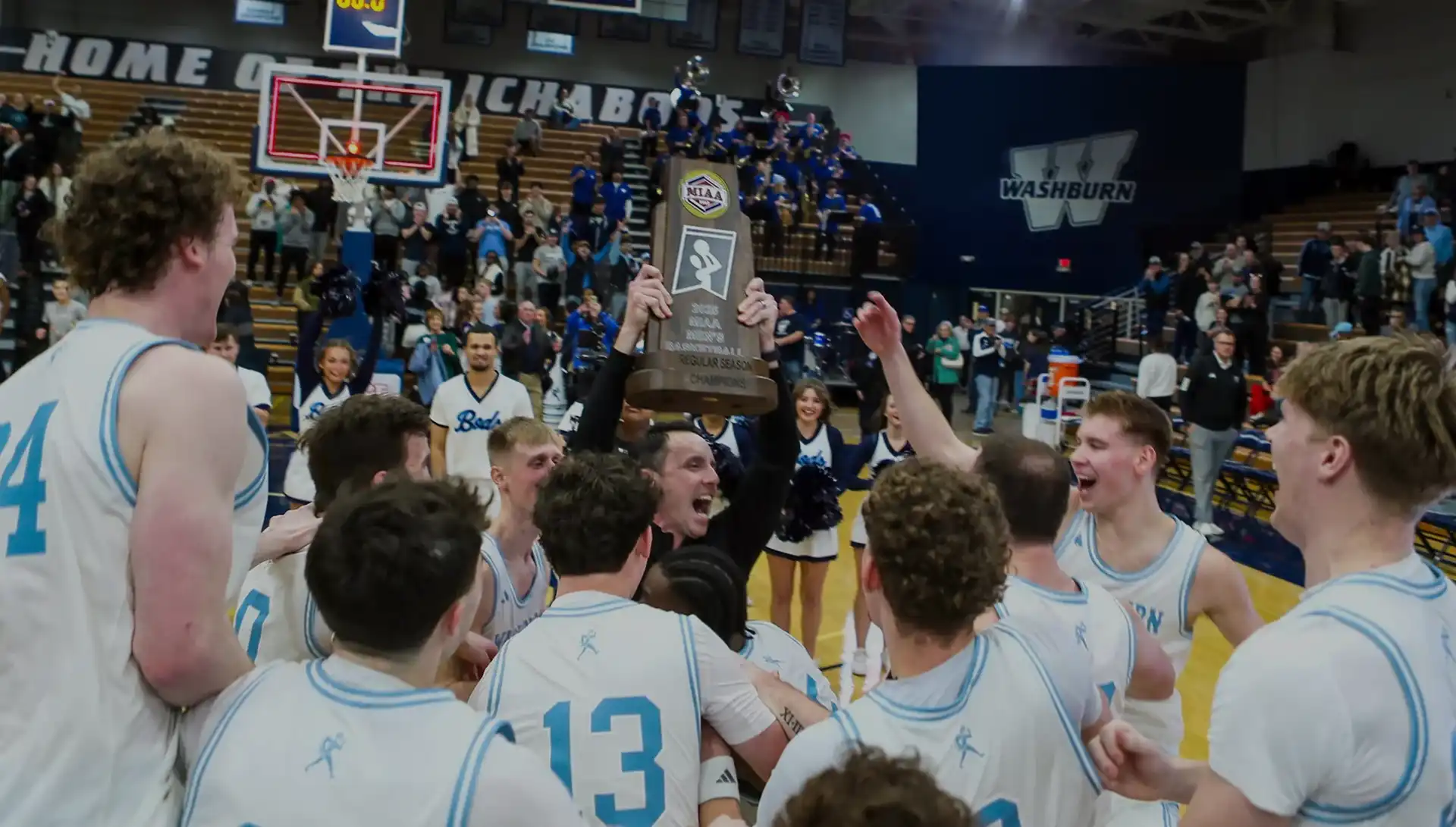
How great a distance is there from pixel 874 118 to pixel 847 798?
2889 centimetres

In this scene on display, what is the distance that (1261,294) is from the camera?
16.5 metres

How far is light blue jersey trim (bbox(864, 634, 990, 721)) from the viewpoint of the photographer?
73.9 inches

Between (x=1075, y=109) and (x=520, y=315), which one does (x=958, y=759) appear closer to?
(x=520, y=315)

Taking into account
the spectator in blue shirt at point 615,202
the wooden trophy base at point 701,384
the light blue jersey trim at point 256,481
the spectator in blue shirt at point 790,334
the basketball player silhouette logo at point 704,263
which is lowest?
the light blue jersey trim at point 256,481

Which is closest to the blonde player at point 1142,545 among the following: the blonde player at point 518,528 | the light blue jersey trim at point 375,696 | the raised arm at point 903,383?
the raised arm at point 903,383

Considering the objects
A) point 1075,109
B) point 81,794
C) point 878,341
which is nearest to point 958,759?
point 81,794

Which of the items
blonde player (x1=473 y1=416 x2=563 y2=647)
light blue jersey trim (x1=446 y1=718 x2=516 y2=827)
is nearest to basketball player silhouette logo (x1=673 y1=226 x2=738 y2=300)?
blonde player (x1=473 y1=416 x2=563 y2=647)

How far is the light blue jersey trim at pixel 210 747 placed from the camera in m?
1.61

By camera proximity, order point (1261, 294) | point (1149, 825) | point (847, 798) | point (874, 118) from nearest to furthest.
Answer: point (847, 798) → point (1149, 825) → point (1261, 294) → point (874, 118)

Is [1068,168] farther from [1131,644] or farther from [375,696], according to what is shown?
[375,696]

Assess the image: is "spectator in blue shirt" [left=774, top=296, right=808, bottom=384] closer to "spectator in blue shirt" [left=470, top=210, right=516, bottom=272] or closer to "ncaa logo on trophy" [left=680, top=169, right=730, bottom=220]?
"spectator in blue shirt" [left=470, top=210, right=516, bottom=272]

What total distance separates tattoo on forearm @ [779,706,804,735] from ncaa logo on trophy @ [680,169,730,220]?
2063mm

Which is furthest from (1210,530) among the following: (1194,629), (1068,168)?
(1068,168)

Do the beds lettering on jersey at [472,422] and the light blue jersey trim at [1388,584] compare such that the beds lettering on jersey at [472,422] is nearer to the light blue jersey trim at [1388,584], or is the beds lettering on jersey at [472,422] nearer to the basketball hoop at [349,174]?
the light blue jersey trim at [1388,584]
